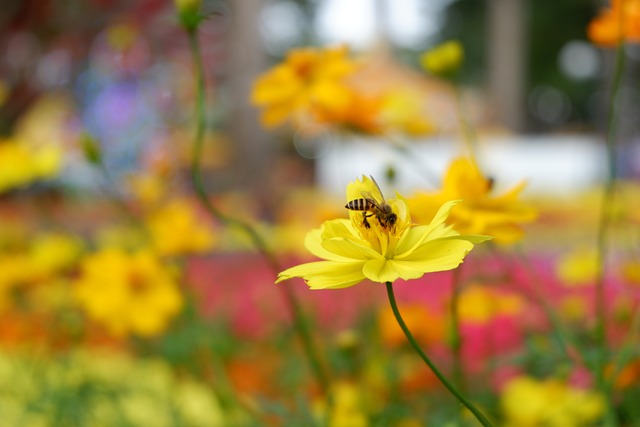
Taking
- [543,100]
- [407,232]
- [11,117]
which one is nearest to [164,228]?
[407,232]

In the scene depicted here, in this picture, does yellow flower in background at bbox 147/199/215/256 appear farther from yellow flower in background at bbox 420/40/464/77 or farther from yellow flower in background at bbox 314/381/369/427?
yellow flower in background at bbox 420/40/464/77

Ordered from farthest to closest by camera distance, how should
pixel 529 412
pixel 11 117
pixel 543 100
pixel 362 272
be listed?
pixel 543 100 → pixel 11 117 → pixel 529 412 → pixel 362 272

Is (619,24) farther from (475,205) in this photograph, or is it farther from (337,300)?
(337,300)

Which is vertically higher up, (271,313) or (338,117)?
(338,117)

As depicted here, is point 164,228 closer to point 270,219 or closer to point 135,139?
point 270,219

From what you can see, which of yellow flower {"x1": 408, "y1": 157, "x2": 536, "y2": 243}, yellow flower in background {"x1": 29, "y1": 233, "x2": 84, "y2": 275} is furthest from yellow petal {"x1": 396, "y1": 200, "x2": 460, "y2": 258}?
yellow flower in background {"x1": 29, "y1": 233, "x2": 84, "y2": 275}
